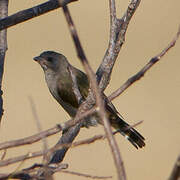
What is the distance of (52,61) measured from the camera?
25.6 feet

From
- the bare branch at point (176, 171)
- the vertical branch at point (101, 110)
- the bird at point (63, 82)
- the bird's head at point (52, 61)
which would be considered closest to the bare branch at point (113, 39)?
the vertical branch at point (101, 110)

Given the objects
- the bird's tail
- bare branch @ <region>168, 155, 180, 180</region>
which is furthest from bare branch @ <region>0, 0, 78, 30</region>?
the bird's tail

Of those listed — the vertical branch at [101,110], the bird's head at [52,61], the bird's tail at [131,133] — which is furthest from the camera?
the bird's head at [52,61]

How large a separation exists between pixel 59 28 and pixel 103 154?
6686 millimetres

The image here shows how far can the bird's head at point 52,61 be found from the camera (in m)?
7.78

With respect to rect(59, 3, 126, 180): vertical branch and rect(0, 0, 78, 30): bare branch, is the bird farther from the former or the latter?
rect(59, 3, 126, 180): vertical branch

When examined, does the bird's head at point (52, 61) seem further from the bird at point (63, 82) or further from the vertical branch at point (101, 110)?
the vertical branch at point (101, 110)

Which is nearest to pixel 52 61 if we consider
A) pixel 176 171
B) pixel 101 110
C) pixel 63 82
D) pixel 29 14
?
pixel 63 82

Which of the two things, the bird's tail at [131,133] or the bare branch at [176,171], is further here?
the bird's tail at [131,133]

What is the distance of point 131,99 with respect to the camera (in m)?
13.8

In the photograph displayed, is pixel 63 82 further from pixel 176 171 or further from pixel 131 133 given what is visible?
pixel 176 171

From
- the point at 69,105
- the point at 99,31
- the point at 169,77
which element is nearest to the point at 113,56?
the point at 69,105

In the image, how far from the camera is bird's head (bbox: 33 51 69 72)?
778cm

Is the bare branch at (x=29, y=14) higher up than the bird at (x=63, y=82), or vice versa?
the bird at (x=63, y=82)
